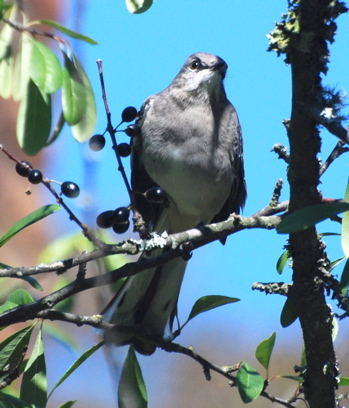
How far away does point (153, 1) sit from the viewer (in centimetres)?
267

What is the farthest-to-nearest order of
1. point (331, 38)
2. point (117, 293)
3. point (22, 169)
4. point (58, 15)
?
point (58, 15) < point (117, 293) < point (22, 169) < point (331, 38)

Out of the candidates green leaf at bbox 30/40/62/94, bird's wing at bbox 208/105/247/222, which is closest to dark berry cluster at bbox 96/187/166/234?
green leaf at bbox 30/40/62/94

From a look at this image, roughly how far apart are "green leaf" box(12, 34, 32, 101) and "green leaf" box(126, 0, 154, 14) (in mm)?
377

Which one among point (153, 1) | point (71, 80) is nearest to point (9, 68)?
point (71, 80)

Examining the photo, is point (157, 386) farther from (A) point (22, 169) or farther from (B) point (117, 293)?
(A) point (22, 169)

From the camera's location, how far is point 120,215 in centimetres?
266

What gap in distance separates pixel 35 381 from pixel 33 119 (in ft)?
3.06

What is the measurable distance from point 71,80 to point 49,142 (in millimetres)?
245

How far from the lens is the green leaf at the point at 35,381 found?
104 inches

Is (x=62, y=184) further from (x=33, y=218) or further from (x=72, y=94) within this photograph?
(x=72, y=94)

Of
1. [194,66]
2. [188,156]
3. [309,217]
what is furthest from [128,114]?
[194,66]

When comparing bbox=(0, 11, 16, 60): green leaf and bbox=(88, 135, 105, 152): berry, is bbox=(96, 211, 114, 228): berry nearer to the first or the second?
bbox=(88, 135, 105, 152): berry

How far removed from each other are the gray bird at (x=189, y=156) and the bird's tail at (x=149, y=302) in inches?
0.7

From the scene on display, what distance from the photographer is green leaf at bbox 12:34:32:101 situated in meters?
2.55
